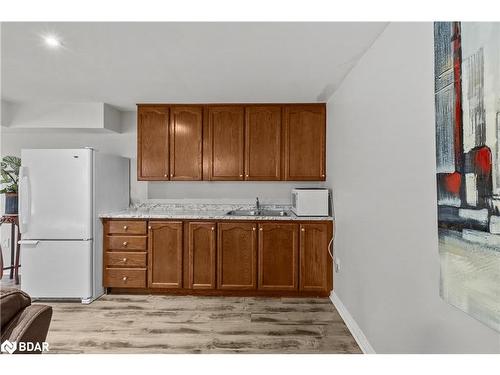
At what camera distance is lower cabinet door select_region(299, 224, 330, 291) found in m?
3.69

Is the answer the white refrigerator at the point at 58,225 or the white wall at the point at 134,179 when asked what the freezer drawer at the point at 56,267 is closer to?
the white refrigerator at the point at 58,225

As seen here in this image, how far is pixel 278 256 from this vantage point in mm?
3707

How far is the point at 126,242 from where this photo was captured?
3.77m

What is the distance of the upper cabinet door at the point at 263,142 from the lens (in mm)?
3992

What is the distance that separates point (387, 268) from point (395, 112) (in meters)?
0.95

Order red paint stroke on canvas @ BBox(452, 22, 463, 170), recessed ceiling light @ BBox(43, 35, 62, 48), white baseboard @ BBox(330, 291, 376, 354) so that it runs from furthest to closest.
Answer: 1. white baseboard @ BBox(330, 291, 376, 354)
2. recessed ceiling light @ BBox(43, 35, 62, 48)
3. red paint stroke on canvas @ BBox(452, 22, 463, 170)

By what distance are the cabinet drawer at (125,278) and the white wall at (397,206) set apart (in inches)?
88.1

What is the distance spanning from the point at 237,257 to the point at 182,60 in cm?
213

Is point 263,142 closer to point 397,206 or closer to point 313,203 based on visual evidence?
point 313,203

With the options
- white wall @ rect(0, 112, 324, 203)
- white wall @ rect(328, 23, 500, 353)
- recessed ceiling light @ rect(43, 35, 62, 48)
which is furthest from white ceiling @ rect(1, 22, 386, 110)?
white wall @ rect(0, 112, 324, 203)

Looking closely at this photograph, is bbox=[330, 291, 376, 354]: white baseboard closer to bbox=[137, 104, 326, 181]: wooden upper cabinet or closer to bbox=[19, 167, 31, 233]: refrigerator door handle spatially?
bbox=[137, 104, 326, 181]: wooden upper cabinet

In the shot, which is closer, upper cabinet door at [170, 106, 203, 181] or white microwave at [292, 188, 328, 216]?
white microwave at [292, 188, 328, 216]
